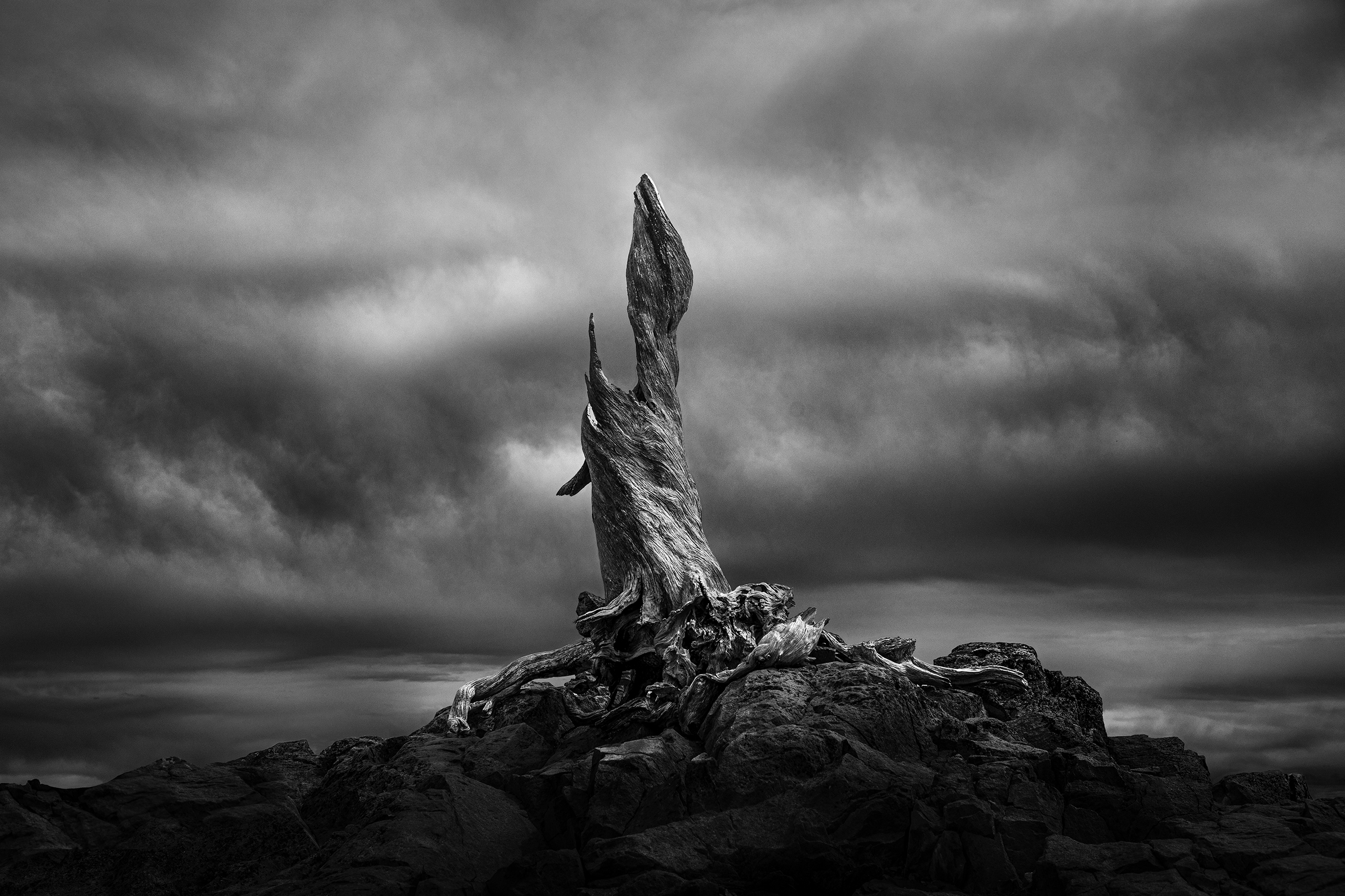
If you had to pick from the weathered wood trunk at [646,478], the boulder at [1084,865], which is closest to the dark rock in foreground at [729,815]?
the boulder at [1084,865]

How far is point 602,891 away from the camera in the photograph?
13078mm

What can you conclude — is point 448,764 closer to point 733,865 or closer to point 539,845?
point 539,845

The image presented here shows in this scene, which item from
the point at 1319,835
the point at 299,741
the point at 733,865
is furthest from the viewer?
the point at 299,741

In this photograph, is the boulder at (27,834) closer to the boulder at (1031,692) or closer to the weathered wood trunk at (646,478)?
the weathered wood trunk at (646,478)

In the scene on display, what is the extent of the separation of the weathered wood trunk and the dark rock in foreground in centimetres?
316

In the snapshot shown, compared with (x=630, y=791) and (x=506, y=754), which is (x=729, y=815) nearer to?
(x=630, y=791)

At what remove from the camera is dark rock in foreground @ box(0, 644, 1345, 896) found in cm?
1400

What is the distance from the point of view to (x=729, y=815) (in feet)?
50.0

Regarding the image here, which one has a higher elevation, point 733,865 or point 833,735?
point 833,735

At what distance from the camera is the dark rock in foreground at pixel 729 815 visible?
14.0 m

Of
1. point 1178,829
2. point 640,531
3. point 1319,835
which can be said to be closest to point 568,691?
point 640,531

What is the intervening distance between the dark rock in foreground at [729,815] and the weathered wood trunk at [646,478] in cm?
316

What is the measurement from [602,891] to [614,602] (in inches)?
426

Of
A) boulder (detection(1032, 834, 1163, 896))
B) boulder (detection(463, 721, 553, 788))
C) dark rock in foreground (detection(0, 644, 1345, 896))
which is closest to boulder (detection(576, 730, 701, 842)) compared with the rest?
dark rock in foreground (detection(0, 644, 1345, 896))
